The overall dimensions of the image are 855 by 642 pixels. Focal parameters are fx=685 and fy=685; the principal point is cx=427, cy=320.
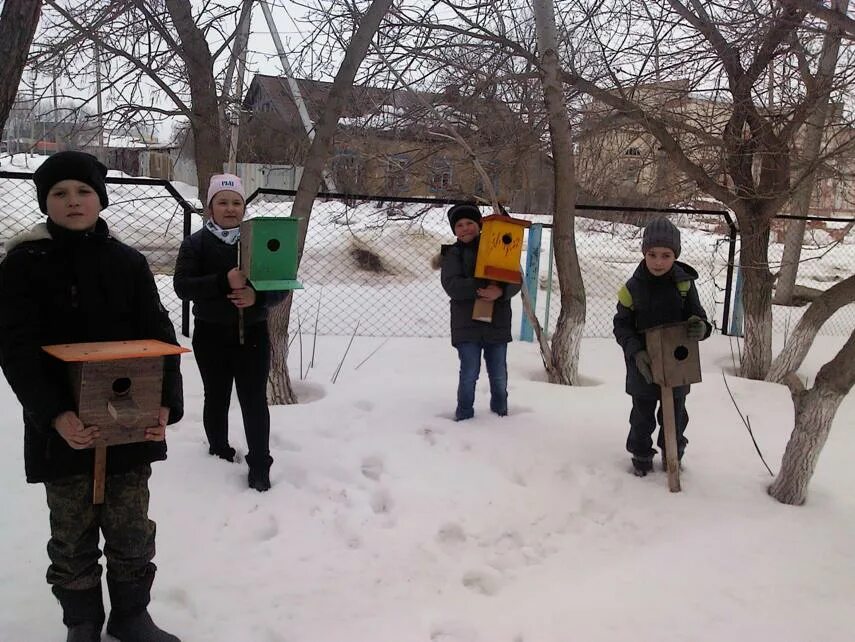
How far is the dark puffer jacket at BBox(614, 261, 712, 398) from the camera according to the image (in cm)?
359

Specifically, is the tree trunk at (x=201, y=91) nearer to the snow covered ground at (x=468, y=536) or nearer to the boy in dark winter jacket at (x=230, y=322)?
the boy in dark winter jacket at (x=230, y=322)

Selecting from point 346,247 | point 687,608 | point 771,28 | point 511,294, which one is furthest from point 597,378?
point 346,247

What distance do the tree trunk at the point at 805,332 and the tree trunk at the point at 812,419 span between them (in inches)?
71.9

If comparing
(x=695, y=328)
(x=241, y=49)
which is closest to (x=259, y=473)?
(x=695, y=328)

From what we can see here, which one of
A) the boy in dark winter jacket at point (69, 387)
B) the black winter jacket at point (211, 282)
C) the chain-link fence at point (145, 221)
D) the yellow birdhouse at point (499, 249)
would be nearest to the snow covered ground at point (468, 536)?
the boy in dark winter jacket at point (69, 387)

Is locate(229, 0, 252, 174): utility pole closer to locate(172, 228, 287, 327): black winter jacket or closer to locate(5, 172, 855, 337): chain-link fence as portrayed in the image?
locate(5, 172, 855, 337): chain-link fence

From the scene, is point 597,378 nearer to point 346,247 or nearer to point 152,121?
point 152,121

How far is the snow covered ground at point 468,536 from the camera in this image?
243cm

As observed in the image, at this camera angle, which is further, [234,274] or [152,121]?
[152,121]

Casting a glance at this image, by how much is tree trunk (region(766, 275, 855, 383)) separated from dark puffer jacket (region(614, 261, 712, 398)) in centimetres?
192

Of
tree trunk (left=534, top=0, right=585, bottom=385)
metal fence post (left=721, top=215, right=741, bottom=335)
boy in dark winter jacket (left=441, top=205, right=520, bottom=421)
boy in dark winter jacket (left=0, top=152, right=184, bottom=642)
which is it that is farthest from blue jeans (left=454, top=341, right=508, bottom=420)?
metal fence post (left=721, top=215, right=741, bottom=335)

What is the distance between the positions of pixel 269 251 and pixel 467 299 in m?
1.60

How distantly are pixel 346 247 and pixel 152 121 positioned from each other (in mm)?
6441

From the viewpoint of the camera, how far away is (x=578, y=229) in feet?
43.0
